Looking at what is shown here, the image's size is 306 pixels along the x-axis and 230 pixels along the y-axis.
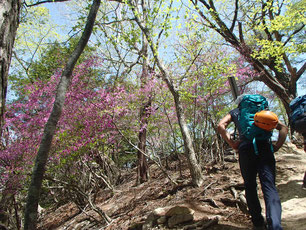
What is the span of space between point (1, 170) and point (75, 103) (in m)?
3.02

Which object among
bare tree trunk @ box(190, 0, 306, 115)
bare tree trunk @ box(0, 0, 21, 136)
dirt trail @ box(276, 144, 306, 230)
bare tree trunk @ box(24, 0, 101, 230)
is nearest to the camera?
bare tree trunk @ box(0, 0, 21, 136)

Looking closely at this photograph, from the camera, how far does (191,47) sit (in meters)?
6.68

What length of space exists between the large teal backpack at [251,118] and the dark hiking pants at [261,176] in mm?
109

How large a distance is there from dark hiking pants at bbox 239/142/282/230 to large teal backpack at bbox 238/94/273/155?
11 centimetres

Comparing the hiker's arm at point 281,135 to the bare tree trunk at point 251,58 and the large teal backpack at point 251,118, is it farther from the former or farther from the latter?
the bare tree trunk at point 251,58

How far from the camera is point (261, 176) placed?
7.21 feet

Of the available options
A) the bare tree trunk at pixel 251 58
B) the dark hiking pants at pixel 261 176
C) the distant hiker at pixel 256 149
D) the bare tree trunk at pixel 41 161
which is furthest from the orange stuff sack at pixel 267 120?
the bare tree trunk at pixel 251 58

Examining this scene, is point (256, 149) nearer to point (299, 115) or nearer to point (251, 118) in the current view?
point (251, 118)

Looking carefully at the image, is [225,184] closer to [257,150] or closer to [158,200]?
[158,200]

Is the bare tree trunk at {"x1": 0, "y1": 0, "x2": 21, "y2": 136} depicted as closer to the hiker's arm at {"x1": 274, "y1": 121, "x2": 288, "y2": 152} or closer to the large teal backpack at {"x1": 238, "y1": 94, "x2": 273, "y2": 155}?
the large teal backpack at {"x1": 238, "y1": 94, "x2": 273, "y2": 155}

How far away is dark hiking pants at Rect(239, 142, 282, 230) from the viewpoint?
2.00 metres

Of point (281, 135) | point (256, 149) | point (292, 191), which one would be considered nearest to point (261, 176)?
point (256, 149)

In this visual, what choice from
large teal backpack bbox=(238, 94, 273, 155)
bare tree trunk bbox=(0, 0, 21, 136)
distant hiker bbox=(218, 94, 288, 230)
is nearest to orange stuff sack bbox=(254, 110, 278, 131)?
distant hiker bbox=(218, 94, 288, 230)

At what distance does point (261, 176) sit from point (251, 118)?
0.70 m
